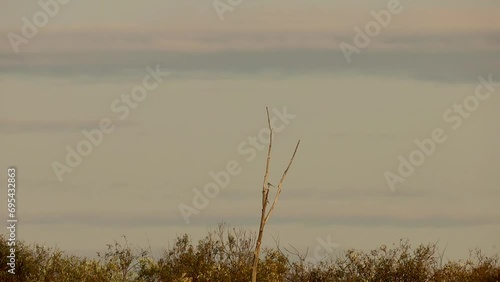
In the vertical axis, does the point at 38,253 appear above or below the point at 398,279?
above

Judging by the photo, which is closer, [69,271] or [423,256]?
[69,271]

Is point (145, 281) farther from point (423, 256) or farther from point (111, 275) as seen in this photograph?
point (423, 256)

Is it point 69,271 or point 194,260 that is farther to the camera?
point 194,260

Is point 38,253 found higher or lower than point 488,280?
higher

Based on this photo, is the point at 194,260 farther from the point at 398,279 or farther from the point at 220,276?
the point at 398,279

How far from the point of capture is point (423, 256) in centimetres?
4047

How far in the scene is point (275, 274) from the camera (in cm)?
3775

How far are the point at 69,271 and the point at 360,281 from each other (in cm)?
1161

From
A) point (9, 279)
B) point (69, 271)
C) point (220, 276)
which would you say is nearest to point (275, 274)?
point (220, 276)

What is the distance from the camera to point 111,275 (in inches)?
1411

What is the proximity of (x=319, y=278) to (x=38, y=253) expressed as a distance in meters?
11.1

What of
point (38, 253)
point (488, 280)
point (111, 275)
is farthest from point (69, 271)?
point (488, 280)

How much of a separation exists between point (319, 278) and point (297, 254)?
5.01 feet

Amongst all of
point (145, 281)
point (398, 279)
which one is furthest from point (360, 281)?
point (145, 281)
